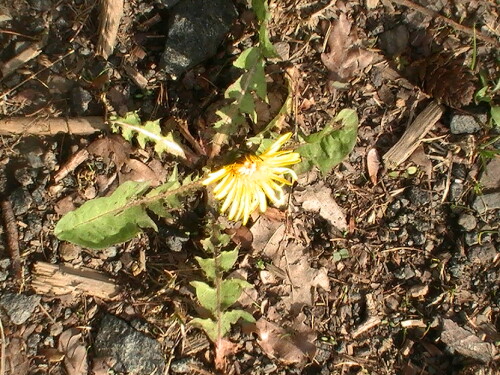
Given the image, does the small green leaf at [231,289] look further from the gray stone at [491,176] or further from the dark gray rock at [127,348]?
the gray stone at [491,176]

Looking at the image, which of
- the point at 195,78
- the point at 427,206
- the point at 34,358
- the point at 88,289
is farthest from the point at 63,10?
the point at 427,206

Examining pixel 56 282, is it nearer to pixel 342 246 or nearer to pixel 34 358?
pixel 34 358

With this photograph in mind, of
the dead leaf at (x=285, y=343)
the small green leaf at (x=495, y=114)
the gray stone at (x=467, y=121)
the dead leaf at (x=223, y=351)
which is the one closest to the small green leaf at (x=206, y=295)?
the dead leaf at (x=223, y=351)

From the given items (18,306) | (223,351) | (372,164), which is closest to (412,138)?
(372,164)

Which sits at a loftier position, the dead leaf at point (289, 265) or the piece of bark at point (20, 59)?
the piece of bark at point (20, 59)

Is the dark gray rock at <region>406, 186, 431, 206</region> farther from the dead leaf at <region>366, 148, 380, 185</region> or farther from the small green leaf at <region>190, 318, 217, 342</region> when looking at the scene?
the small green leaf at <region>190, 318, 217, 342</region>

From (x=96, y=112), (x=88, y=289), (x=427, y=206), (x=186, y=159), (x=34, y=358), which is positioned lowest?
(x=34, y=358)
